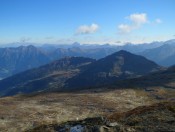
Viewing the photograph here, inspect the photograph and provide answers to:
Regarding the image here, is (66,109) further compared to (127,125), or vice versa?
(66,109)

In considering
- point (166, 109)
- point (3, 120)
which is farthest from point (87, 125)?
point (3, 120)

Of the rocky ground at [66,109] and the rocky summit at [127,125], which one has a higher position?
the rocky summit at [127,125]

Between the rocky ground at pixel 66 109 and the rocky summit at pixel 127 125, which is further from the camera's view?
the rocky ground at pixel 66 109

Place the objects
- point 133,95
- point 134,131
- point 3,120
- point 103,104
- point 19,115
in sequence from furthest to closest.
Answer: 1. point 133,95
2. point 103,104
3. point 19,115
4. point 3,120
5. point 134,131

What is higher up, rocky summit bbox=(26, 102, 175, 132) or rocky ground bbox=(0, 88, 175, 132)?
rocky summit bbox=(26, 102, 175, 132)

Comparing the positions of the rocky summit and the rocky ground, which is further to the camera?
the rocky ground

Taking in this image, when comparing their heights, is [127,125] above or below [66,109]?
above

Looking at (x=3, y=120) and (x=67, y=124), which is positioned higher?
(x=67, y=124)

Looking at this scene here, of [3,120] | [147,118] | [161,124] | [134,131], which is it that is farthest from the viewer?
[3,120]

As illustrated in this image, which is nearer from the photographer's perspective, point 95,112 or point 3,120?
point 3,120

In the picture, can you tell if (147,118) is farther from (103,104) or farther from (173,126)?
(103,104)
